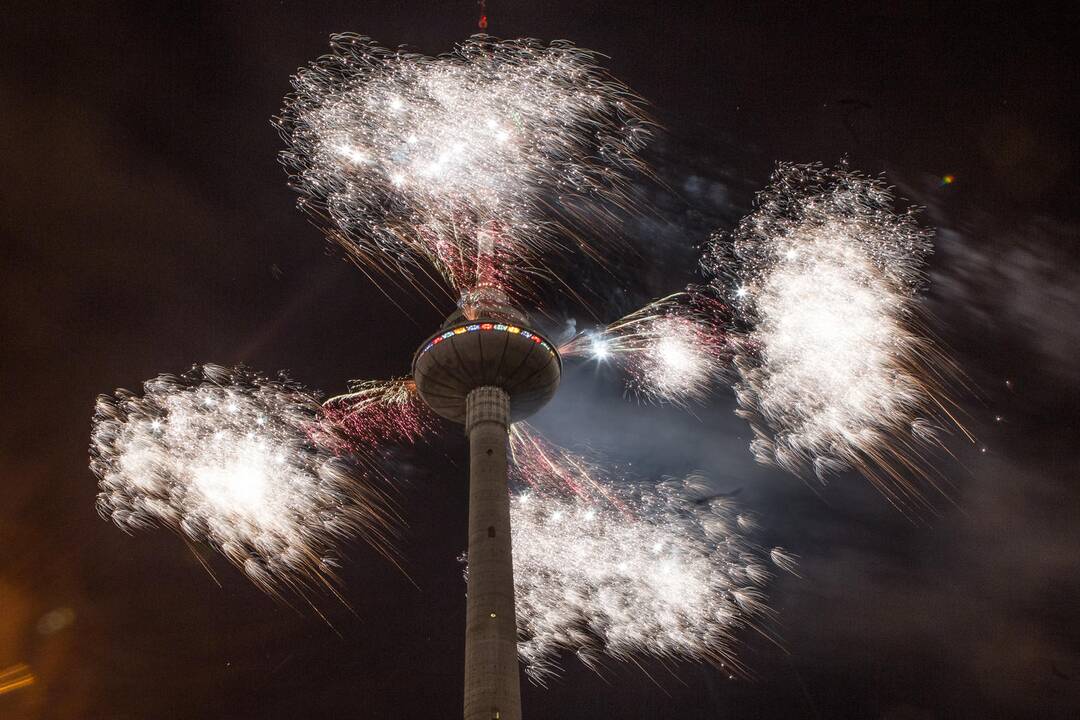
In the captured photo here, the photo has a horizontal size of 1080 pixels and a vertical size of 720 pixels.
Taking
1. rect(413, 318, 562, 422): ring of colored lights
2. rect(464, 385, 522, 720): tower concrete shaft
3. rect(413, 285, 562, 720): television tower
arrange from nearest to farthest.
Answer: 1. rect(464, 385, 522, 720): tower concrete shaft
2. rect(413, 285, 562, 720): television tower
3. rect(413, 318, 562, 422): ring of colored lights

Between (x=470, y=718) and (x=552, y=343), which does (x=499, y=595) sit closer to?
(x=470, y=718)

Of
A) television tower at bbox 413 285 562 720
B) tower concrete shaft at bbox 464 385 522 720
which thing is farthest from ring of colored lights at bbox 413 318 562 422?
tower concrete shaft at bbox 464 385 522 720

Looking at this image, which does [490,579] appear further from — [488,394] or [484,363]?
[484,363]

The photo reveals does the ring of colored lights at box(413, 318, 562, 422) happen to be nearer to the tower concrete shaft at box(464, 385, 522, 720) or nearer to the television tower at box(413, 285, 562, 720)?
the television tower at box(413, 285, 562, 720)

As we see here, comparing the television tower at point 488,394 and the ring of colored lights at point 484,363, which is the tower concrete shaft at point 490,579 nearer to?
the television tower at point 488,394

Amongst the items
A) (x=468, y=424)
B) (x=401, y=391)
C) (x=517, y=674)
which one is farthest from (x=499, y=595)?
(x=401, y=391)
